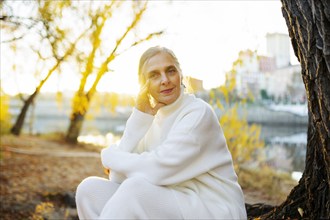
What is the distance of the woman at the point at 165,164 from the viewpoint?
5.32 ft

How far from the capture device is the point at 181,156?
170 cm

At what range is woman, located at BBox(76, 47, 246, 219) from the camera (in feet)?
5.32

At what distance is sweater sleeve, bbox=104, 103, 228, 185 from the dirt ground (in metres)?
2.60

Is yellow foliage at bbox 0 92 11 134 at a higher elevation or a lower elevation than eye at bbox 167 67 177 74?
lower

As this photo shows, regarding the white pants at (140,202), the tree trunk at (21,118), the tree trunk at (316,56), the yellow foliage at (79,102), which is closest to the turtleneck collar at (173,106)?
the white pants at (140,202)

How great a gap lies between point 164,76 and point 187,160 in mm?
361

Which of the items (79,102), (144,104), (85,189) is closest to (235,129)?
(79,102)

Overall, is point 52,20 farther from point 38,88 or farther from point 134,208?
point 38,88

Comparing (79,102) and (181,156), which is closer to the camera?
(181,156)

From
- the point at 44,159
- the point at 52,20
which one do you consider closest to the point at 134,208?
the point at 52,20

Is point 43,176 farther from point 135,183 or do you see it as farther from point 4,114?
point 135,183

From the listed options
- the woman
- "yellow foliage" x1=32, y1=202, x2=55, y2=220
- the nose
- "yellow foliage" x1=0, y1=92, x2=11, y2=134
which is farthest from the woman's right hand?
"yellow foliage" x1=0, y1=92, x2=11, y2=134

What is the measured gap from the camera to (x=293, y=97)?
24.8 ft

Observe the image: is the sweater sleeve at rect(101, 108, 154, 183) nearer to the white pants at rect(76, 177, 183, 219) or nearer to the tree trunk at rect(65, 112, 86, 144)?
the white pants at rect(76, 177, 183, 219)
